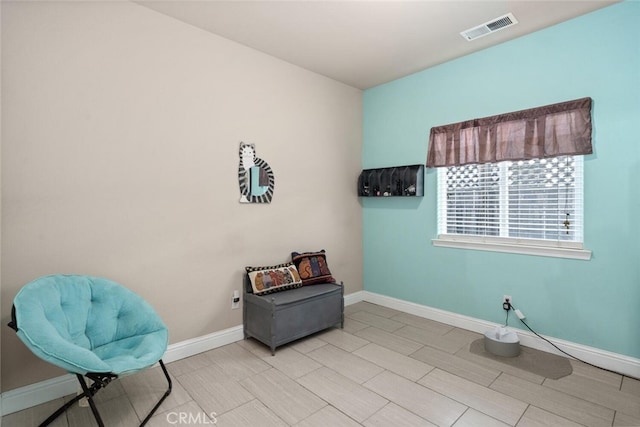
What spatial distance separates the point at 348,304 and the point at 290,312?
142cm

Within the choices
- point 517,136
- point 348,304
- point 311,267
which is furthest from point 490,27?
point 348,304

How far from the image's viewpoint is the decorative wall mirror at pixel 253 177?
→ 3.15m

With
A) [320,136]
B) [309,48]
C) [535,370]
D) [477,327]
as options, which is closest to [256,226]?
[320,136]

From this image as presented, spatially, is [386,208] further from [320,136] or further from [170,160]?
[170,160]

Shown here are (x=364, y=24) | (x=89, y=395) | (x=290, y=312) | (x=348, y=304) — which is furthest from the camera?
(x=348, y=304)

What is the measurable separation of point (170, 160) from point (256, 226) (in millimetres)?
1002

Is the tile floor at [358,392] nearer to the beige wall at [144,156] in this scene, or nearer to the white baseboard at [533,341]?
the white baseboard at [533,341]

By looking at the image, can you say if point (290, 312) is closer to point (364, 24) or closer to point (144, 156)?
point (144, 156)

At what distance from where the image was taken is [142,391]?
228 cm

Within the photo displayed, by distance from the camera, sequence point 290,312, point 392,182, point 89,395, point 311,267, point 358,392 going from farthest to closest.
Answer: point 392,182
point 311,267
point 290,312
point 358,392
point 89,395

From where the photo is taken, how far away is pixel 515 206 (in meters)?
3.10

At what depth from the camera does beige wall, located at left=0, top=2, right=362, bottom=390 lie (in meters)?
2.10

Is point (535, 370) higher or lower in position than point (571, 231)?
lower

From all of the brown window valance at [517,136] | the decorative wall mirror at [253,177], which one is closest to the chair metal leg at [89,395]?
the decorative wall mirror at [253,177]
